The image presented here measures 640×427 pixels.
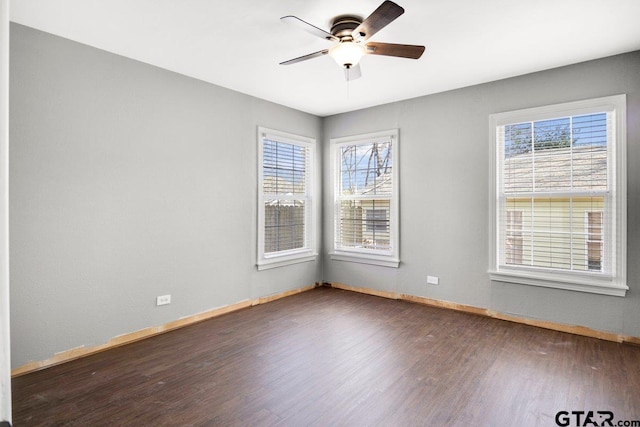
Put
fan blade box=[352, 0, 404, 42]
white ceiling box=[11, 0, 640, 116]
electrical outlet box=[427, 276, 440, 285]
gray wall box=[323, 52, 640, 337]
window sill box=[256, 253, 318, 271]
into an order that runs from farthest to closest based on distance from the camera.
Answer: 1. window sill box=[256, 253, 318, 271]
2. electrical outlet box=[427, 276, 440, 285]
3. gray wall box=[323, 52, 640, 337]
4. white ceiling box=[11, 0, 640, 116]
5. fan blade box=[352, 0, 404, 42]

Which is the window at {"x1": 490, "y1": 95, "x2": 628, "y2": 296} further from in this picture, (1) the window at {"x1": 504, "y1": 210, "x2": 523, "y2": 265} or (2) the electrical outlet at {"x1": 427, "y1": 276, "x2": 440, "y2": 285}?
(2) the electrical outlet at {"x1": 427, "y1": 276, "x2": 440, "y2": 285}

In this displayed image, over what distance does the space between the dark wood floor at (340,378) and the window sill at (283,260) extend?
38.3 inches

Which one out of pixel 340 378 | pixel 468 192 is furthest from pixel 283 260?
pixel 468 192

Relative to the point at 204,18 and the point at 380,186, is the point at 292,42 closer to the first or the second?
the point at 204,18

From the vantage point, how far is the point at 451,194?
425 cm

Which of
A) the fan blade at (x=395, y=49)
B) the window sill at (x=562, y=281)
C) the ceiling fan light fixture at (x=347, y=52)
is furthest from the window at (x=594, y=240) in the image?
the ceiling fan light fixture at (x=347, y=52)

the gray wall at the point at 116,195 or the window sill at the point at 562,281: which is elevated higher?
the gray wall at the point at 116,195

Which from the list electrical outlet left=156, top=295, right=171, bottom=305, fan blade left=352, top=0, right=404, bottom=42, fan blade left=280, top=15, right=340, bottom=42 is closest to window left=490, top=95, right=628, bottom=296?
fan blade left=352, top=0, right=404, bottom=42

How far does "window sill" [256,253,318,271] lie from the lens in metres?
4.55

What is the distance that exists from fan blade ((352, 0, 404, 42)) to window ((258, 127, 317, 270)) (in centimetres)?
237

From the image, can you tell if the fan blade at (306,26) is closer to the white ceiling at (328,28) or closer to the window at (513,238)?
the white ceiling at (328,28)

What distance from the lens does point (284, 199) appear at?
16.1 feet

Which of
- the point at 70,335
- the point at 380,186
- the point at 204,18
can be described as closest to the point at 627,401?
the point at 380,186

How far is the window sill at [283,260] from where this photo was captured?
455 cm
